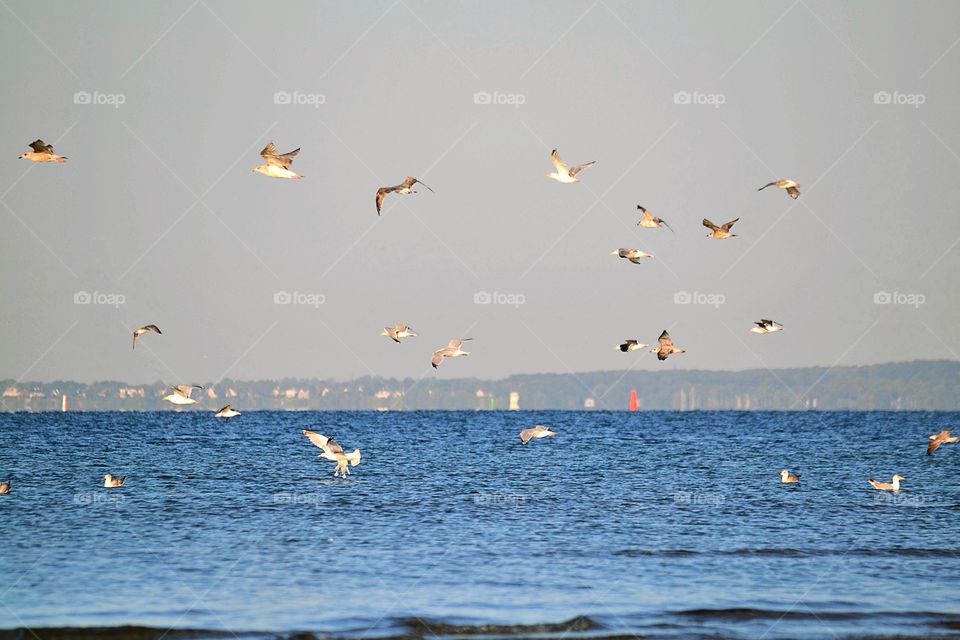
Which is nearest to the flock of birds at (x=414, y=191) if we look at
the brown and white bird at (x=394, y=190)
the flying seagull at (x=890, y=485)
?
→ the brown and white bird at (x=394, y=190)

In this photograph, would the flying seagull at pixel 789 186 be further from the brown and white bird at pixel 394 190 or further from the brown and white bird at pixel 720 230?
the brown and white bird at pixel 394 190

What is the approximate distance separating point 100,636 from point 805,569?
15.7 metres

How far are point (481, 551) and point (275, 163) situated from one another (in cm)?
1064

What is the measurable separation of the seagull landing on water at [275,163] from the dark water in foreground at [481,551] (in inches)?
362

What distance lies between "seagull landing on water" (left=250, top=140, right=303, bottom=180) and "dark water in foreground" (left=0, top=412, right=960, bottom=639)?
9.18m

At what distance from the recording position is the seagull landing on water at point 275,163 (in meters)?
29.5

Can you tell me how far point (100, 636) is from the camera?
2080 cm

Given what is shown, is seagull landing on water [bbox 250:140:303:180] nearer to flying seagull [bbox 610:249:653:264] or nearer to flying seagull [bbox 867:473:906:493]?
flying seagull [bbox 610:249:653:264]

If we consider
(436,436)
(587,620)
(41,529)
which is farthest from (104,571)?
(436,436)

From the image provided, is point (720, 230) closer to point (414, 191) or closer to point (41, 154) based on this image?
point (414, 191)

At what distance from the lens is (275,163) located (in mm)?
29906

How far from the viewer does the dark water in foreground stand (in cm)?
2273

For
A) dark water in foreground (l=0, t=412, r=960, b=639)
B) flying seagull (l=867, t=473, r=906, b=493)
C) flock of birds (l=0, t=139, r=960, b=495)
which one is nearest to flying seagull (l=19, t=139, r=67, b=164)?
flock of birds (l=0, t=139, r=960, b=495)

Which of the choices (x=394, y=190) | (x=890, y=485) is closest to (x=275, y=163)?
(x=394, y=190)
